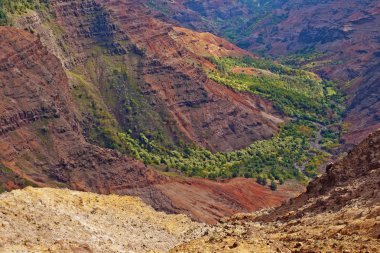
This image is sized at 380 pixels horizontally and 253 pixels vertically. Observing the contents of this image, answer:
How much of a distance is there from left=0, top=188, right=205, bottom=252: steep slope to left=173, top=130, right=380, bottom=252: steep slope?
663 centimetres

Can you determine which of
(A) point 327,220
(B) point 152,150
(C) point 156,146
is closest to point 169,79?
(C) point 156,146

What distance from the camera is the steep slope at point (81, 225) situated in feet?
135

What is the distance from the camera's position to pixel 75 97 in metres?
127

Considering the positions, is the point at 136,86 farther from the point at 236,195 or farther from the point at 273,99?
the point at 273,99

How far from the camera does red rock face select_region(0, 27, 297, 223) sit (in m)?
94.7

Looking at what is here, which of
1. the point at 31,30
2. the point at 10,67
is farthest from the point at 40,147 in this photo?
the point at 31,30

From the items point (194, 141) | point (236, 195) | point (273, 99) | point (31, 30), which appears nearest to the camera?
point (236, 195)

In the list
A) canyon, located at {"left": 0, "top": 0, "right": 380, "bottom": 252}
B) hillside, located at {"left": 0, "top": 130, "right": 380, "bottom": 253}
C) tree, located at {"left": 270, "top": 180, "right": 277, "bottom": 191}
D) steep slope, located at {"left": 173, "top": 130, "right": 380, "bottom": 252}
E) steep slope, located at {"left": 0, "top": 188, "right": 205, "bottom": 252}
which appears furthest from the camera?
tree, located at {"left": 270, "top": 180, "right": 277, "bottom": 191}

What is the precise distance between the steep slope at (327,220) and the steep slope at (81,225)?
6625 millimetres

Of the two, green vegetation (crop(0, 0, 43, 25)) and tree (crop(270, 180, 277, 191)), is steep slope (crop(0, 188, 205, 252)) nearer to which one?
tree (crop(270, 180, 277, 191))

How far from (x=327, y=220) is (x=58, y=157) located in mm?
64709

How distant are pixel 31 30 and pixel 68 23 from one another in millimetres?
19431

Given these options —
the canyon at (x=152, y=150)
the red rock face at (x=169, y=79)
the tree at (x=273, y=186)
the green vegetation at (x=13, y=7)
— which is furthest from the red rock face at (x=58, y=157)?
the red rock face at (x=169, y=79)

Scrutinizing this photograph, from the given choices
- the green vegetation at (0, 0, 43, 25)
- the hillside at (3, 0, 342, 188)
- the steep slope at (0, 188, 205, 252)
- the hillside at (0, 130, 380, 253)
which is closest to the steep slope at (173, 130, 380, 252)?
the hillside at (0, 130, 380, 253)
